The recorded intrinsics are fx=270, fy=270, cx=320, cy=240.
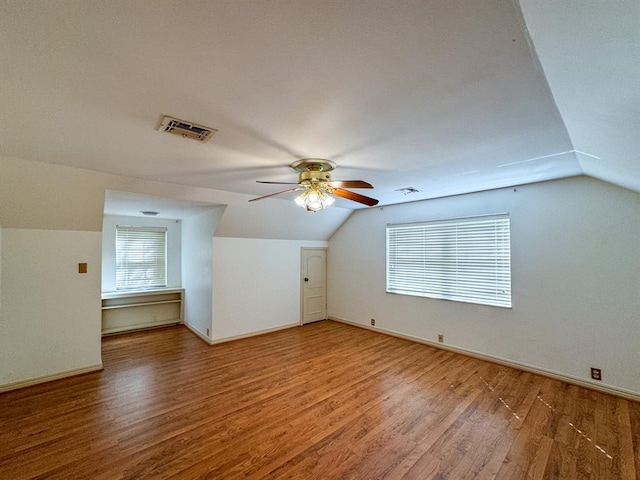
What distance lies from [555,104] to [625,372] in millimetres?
3175

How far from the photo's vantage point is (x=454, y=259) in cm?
426

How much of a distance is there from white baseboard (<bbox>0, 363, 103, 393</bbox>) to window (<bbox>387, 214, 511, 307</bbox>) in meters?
4.64

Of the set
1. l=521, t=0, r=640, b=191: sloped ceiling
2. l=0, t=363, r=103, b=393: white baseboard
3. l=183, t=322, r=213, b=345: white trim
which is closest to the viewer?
l=521, t=0, r=640, b=191: sloped ceiling

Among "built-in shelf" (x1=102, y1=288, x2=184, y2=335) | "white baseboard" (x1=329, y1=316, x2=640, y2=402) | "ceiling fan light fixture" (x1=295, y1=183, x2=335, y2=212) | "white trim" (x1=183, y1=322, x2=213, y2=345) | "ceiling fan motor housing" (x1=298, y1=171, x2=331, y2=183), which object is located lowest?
"white trim" (x1=183, y1=322, x2=213, y2=345)

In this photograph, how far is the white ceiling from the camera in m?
0.98

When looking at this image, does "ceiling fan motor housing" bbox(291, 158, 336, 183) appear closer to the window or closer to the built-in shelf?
the window

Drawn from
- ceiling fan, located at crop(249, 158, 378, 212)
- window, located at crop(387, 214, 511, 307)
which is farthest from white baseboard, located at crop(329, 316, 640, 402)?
ceiling fan, located at crop(249, 158, 378, 212)

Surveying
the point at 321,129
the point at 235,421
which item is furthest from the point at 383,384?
the point at 321,129

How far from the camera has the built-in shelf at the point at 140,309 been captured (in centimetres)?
496

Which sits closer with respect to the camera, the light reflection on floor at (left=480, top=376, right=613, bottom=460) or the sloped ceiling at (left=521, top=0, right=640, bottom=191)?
the sloped ceiling at (left=521, top=0, right=640, bottom=191)

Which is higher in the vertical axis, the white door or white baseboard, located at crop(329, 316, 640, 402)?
the white door

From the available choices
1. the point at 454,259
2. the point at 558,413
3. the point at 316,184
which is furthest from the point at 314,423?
the point at 454,259

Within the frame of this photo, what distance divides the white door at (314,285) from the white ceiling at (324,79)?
3680mm

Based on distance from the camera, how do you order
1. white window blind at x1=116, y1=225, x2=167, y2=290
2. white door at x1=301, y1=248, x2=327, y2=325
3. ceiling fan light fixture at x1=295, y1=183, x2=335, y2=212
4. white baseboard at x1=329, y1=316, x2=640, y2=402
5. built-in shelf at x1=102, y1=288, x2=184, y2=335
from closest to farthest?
ceiling fan light fixture at x1=295, y1=183, x2=335, y2=212 < white baseboard at x1=329, y1=316, x2=640, y2=402 < built-in shelf at x1=102, y1=288, x2=184, y2=335 < white window blind at x1=116, y1=225, x2=167, y2=290 < white door at x1=301, y1=248, x2=327, y2=325
